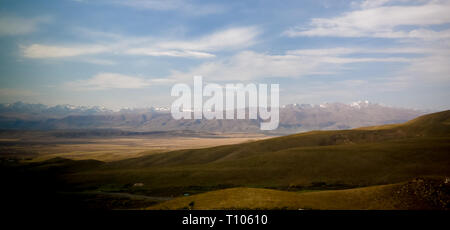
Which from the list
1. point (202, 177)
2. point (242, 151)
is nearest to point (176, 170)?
point (202, 177)

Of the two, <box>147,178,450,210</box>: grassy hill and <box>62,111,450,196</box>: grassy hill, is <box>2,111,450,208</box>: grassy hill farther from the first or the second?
<box>147,178,450,210</box>: grassy hill

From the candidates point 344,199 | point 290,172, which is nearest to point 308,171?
point 290,172

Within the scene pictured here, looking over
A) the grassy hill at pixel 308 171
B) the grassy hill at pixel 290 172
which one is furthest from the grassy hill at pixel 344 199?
the grassy hill at pixel 308 171

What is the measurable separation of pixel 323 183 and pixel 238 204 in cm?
4959

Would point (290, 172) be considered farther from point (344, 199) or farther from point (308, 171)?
point (344, 199)

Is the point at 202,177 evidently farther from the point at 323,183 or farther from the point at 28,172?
the point at 28,172

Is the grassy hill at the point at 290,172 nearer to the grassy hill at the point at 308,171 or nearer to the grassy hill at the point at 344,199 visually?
the grassy hill at the point at 308,171

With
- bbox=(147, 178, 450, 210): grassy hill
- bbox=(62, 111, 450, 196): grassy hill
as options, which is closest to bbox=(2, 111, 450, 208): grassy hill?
bbox=(62, 111, 450, 196): grassy hill

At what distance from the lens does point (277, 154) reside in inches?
4510

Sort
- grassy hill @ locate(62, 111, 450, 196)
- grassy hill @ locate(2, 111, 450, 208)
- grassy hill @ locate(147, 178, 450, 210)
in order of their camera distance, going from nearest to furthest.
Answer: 1. grassy hill @ locate(147, 178, 450, 210)
2. grassy hill @ locate(2, 111, 450, 208)
3. grassy hill @ locate(62, 111, 450, 196)

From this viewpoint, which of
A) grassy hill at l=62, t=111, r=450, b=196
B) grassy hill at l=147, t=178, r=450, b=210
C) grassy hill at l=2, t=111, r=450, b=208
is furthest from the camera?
grassy hill at l=62, t=111, r=450, b=196

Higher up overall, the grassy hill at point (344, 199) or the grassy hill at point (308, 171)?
the grassy hill at point (344, 199)

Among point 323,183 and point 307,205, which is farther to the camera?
point 323,183
